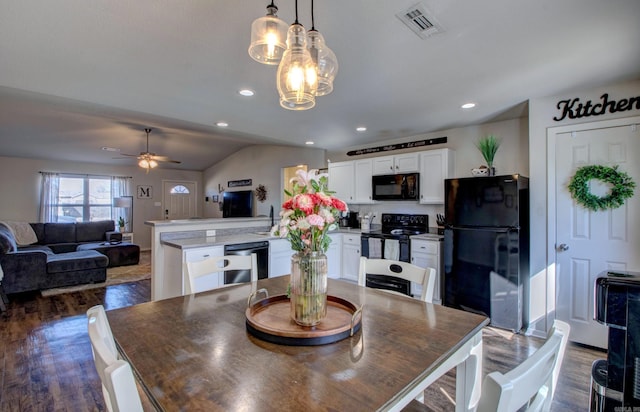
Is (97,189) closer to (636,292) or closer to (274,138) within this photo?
(274,138)

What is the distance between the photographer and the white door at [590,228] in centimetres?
265

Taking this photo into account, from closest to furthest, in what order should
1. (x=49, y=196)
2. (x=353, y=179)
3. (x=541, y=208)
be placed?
(x=541, y=208) < (x=353, y=179) < (x=49, y=196)

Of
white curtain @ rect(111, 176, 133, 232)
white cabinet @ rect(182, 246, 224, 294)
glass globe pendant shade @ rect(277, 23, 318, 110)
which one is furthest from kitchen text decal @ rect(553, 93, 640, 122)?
white curtain @ rect(111, 176, 133, 232)

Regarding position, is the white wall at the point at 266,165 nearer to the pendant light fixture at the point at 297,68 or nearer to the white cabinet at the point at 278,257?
the white cabinet at the point at 278,257

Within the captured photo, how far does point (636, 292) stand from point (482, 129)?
120 inches

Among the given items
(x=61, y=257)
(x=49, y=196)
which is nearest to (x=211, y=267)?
(x=61, y=257)

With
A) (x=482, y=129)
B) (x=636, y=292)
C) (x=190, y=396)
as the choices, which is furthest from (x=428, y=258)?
(x=190, y=396)

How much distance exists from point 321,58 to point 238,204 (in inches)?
261

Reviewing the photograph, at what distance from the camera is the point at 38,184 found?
719 centimetres

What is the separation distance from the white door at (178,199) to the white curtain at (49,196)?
243 centimetres

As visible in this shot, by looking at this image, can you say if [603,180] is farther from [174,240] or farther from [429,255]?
[174,240]

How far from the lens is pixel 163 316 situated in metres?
1.35

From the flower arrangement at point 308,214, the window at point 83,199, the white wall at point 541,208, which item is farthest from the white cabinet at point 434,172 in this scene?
the window at point 83,199

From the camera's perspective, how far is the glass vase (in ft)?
3.92
